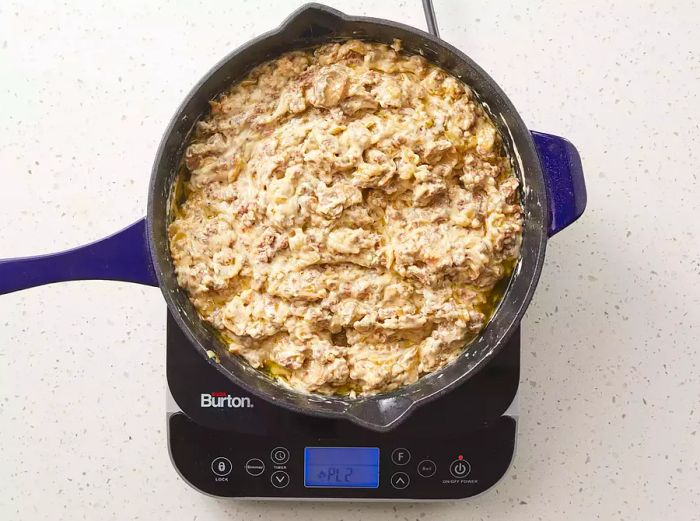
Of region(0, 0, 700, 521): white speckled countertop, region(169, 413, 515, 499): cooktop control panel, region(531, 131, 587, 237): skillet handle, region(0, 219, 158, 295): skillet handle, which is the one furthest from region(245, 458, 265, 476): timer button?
region(531, 131, 587, 237): skillet handle

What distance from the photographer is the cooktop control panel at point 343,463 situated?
1.24 metres

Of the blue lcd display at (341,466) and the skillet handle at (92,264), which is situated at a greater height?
the skillet handle at (92,264)

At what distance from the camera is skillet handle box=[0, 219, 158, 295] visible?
1042mm

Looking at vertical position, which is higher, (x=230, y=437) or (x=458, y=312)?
(x=458, y=312)

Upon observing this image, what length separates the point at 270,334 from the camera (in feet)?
3.48

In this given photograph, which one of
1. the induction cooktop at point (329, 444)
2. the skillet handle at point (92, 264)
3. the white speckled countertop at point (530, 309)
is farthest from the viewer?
the white speckled countertop at point (530, 309)

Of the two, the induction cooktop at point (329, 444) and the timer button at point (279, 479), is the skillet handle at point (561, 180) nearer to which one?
the induction cooktop at point (329, 444)

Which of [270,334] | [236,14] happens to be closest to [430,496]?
[270,334]

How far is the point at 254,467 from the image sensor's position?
4.10 feet

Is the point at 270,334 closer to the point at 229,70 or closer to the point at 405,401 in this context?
the point at 405,401

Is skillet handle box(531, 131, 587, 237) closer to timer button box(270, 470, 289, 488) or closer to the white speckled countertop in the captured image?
the white speckled countertop

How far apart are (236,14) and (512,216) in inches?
23.3

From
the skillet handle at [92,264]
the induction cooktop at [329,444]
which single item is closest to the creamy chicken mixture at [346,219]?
the skillet handle at [92,264]

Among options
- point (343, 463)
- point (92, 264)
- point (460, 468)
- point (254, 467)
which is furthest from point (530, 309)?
point (92, 264)
